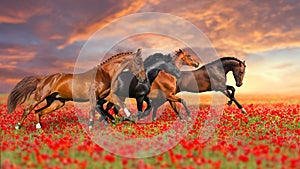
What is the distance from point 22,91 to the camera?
16.0 m

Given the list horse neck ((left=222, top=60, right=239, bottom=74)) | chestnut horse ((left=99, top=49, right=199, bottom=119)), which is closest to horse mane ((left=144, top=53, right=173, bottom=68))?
chestnut horse ((left=99, top=49, right=199, bottom=119))

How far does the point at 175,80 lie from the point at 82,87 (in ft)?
14.7

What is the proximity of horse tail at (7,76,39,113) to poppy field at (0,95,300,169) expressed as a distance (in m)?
1.05

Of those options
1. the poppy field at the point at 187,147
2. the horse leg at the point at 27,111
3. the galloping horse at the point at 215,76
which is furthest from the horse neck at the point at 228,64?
the horse leg at the point at 27,111

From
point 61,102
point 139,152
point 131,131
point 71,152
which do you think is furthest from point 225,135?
point 61,102

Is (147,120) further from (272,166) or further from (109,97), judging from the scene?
(272,166)

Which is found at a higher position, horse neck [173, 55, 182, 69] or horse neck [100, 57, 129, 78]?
horse neck [173, 55, 182, 69]

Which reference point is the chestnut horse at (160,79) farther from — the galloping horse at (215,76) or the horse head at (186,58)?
the galloping horse at (215,76)

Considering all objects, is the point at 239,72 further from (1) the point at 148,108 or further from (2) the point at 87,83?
(2) the point at 87,83

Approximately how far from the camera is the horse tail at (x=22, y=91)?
51.9 ft

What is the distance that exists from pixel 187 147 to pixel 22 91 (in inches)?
386

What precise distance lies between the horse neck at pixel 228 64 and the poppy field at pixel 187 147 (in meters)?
2.36

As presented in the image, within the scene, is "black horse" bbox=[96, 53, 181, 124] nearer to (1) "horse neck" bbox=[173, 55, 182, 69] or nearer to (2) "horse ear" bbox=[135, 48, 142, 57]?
(1) "horse neck" bbox=[173, 55, 182, 69]

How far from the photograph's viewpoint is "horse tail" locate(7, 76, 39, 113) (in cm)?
1583
